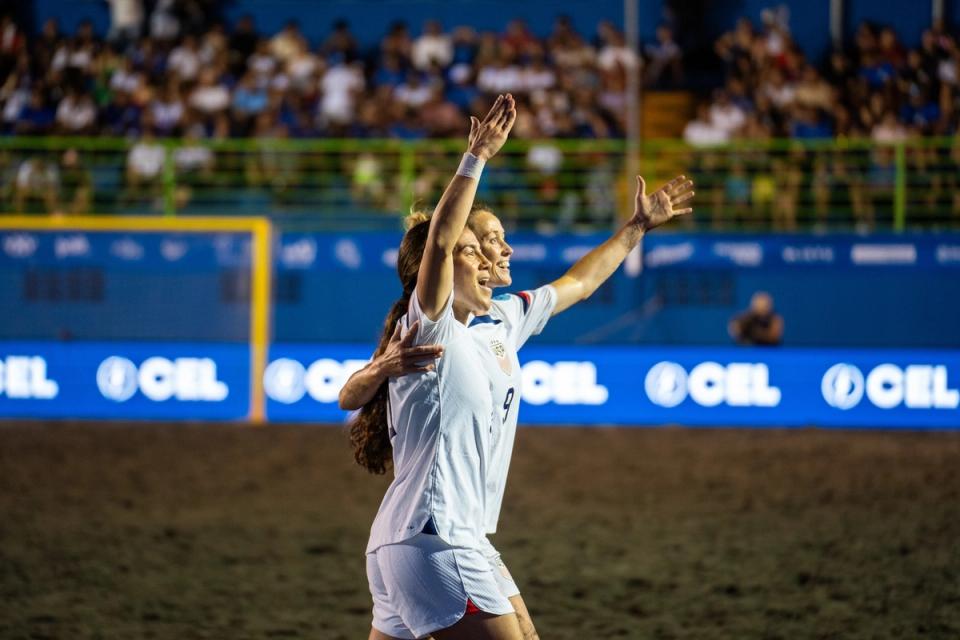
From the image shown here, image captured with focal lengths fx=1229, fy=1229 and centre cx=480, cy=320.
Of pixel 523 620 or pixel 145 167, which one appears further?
A: pixel 145 167

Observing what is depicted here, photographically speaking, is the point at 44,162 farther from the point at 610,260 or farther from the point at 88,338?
the point at 610,260

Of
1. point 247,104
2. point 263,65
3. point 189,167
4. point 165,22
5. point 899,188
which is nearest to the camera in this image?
point 899,188

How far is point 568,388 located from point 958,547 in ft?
21.9

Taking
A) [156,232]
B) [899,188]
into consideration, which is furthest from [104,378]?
[899,188]

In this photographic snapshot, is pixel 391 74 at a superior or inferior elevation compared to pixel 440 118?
superior

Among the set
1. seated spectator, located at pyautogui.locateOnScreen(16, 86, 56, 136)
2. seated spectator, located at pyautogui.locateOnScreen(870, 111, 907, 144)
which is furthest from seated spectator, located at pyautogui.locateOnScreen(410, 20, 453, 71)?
seated spectator, located at pyautogui.locateOnScreen(870, 111, 907, 144)

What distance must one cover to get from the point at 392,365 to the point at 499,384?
1.16ft

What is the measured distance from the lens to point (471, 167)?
345 cm

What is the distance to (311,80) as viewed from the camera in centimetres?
1838

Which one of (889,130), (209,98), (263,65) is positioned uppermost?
(263,65)

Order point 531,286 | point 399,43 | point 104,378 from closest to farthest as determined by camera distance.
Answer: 1. point 104,378
2. point 531,286
3. point 399,43

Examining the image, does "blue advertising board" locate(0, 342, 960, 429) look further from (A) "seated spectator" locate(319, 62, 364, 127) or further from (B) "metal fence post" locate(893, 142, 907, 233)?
(A) "seated spectator" locate(319, 62, 364, 127)

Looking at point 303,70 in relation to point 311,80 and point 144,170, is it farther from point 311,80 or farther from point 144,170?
point 144,170

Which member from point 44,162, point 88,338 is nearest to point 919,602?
point 88,338
